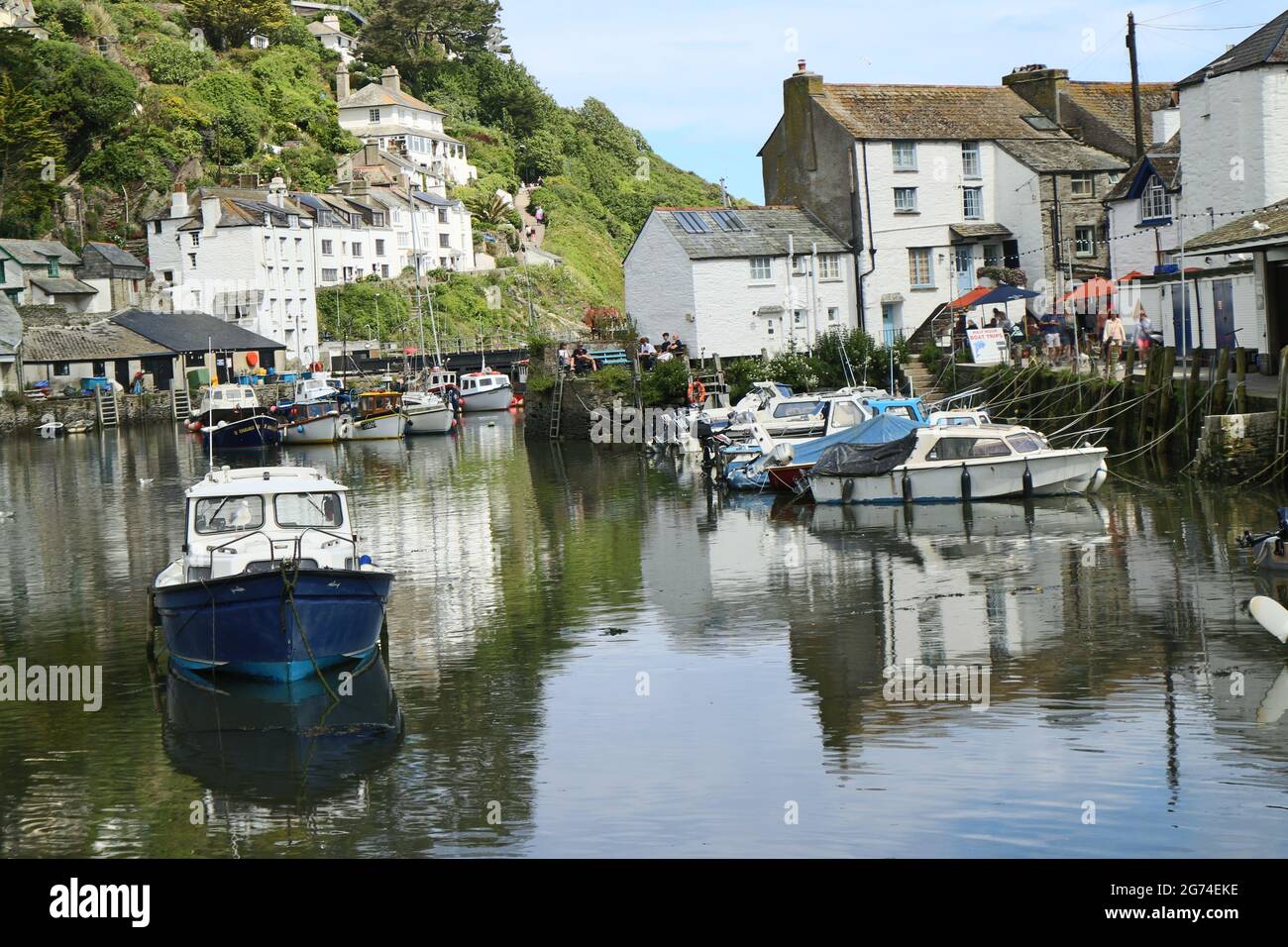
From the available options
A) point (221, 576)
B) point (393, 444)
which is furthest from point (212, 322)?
point (221, 576)

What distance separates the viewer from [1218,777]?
15.6 meters

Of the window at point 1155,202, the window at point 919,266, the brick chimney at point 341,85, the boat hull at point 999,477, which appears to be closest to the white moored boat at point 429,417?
the window at point 919,266

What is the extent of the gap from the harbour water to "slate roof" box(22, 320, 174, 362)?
184ft

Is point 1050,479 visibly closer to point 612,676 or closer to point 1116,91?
point 612,676

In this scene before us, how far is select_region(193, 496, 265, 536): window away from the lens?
2302 centimetres

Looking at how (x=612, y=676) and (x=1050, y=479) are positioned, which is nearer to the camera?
(x=612, y=676)

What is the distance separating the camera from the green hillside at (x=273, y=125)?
104625 mm

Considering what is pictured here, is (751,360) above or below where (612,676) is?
above

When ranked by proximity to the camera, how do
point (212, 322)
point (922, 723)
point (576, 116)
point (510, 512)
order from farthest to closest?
point (576, 116) < point (212, 322) < point (510, 512) < point (922, 723)

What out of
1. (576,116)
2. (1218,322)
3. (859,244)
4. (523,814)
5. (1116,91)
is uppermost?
(576,116)

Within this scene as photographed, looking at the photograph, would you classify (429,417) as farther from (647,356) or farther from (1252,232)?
(1252,232)

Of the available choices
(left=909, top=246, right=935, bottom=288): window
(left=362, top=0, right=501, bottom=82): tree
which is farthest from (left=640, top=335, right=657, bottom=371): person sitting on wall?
(left=362, top=0, right=501, bottom=82): tree

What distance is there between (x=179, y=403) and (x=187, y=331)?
6443 millimetres
